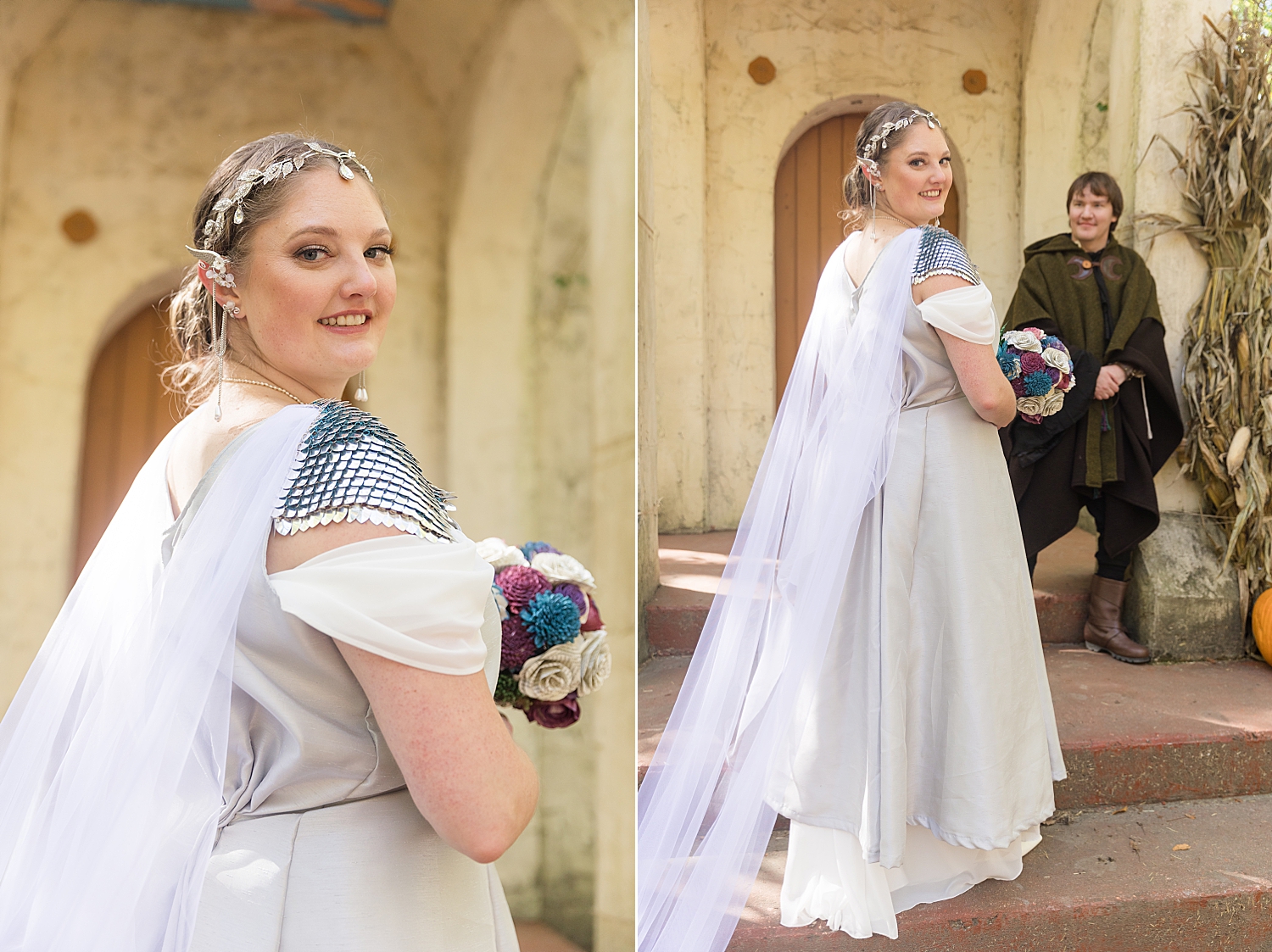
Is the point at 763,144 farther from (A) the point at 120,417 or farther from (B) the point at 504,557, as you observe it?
(B) the point at 504,557

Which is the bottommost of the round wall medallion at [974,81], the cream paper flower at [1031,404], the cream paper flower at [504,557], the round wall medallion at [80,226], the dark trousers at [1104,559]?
the dark trousers at [1104,559]

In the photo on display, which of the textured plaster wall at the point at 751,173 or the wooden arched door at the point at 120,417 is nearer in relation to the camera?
the wooden arched door at the point at 120,417

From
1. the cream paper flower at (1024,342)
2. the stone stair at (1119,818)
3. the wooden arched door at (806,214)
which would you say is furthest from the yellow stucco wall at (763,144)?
the cream paper flower at (1024,342)

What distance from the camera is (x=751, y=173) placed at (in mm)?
4926

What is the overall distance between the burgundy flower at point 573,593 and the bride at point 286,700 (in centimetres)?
42

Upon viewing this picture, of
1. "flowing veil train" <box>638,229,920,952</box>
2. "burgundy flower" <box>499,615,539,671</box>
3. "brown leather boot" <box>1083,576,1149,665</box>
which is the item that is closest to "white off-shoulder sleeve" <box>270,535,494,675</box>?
"burgundy flower" <box>499,615,539,671</box>

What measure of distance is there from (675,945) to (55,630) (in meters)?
1.50

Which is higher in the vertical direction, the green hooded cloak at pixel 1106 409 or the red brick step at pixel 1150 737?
the green hooded cloak at pixel 1106 409

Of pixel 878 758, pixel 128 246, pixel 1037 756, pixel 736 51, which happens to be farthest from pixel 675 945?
pixel 736 51

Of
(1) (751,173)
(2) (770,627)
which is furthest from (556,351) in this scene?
(1) (751,173)

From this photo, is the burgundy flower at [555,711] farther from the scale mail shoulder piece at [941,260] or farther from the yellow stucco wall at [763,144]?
the yellow stucco wall at [763,144]

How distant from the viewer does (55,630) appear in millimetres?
1070

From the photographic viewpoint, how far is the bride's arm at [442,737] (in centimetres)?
75

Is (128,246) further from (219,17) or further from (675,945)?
(675,945)
